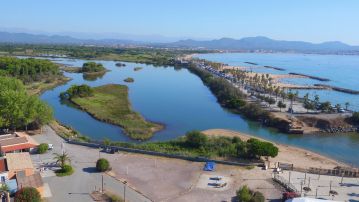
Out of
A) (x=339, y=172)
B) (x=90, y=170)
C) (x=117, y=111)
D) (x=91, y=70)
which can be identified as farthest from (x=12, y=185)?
(x=91, y=70)

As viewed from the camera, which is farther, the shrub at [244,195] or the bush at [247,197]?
the shrub at [244,195]

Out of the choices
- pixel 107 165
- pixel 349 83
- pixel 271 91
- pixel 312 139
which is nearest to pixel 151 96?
pixel 271 91

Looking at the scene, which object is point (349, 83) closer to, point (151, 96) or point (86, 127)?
point (151, 96)

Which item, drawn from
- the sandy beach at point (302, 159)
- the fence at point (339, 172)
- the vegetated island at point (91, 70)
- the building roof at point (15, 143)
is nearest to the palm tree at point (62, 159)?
the building roof at point (15, 143)

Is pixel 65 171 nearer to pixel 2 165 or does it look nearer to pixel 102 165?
pixel 102 165

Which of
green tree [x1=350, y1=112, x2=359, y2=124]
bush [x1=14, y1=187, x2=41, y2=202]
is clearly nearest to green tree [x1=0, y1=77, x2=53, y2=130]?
bush [x1=14, y1=187, x2=41, y2=202]

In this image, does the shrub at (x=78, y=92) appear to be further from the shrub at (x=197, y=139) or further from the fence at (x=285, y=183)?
the fence at (x=285, y=183)

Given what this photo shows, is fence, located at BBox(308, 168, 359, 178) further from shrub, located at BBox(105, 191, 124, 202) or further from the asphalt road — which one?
shrub, located at BBox(105, 191, 124, 202)
